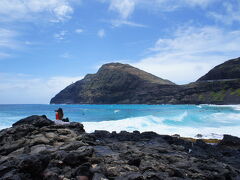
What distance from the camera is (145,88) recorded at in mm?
142500

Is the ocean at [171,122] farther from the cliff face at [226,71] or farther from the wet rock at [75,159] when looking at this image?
the cliff face at [226,71]

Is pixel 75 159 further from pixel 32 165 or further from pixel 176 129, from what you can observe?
pixel 176 129

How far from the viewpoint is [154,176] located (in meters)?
5.81

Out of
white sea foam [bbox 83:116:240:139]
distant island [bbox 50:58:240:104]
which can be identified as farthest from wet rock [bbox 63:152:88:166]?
distant island [bbox 50:58:240:104]

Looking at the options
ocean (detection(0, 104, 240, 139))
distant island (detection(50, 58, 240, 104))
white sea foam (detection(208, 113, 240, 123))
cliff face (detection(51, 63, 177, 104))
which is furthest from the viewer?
cliff face (detection(51, 63, 177, 104))

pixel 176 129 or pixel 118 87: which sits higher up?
pixel 118 87

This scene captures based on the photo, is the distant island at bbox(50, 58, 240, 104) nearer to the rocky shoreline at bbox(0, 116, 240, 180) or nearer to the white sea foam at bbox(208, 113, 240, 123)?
the white sea foam at bbox(208, 113, 240, 123)

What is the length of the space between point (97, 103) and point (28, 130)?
14348 centimetres

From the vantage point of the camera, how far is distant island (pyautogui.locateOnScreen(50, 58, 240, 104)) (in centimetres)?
9709

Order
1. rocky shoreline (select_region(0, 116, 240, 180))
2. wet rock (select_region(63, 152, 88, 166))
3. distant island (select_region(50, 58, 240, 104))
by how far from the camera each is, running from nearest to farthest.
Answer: rocky shoreline (select_region(0, 116, 240, 180)) < wet rock (select_region(63, 152, 88, 166)) < distant island (select_region(50, 58, 240, 104))

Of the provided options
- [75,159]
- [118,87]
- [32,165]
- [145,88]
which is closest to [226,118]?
[75,159]

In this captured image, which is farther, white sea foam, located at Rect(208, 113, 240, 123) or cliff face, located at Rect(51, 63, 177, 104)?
cliff face, located at Rect(51, 63, 177, 104)

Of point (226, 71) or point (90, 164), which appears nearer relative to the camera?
point (90, 164)

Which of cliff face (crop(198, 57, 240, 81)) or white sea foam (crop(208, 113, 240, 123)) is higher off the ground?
cliff face (crop(198, 57, 240, 81))
